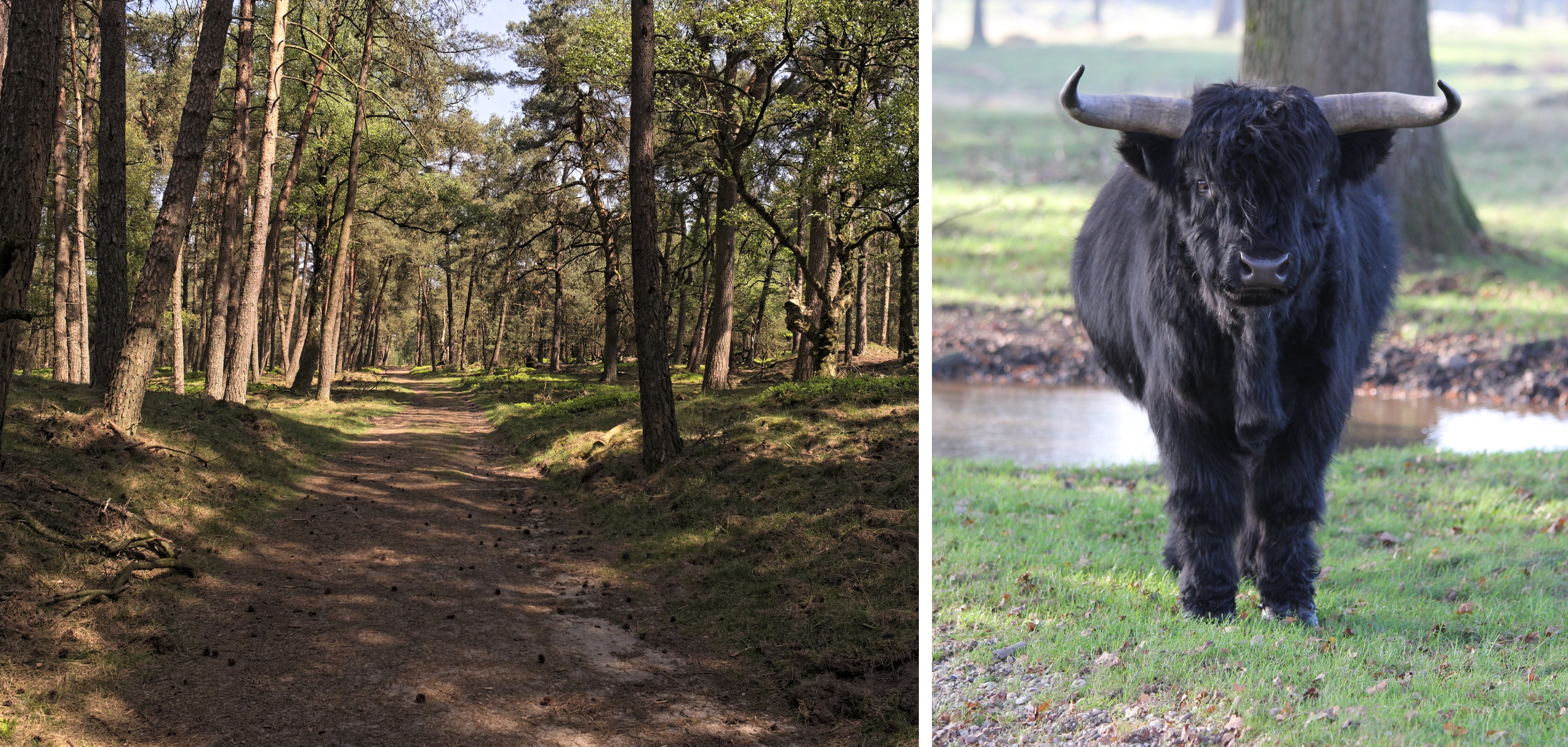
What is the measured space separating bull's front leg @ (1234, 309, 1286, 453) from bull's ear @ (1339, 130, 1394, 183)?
519mm

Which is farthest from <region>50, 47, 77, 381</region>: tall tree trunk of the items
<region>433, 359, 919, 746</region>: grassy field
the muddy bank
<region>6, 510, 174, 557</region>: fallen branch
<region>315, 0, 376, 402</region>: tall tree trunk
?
the muddy bank

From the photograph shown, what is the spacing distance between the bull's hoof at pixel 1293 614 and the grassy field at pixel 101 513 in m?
4.60

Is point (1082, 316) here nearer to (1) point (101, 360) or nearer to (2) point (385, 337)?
(1) point (101, 360)

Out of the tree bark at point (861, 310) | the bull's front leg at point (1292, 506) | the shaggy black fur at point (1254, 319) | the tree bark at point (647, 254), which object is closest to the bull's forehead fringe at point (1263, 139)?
the shaggy black fur at point (1254, 319)

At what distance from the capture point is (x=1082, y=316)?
4.30 metres

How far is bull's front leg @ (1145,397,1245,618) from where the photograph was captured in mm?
3100

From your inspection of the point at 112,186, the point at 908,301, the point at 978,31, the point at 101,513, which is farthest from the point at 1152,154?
the point at 112,186

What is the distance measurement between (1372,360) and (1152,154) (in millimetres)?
1419

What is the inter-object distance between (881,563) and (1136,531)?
285 centimetres

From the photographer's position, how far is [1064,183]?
4883 mm

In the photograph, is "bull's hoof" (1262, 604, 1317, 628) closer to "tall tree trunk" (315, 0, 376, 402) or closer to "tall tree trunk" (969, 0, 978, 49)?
"tall tree trunk" (969, 0, 978, 49)

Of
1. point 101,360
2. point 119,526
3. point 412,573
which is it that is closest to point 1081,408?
point 412,573

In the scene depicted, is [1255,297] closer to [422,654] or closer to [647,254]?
[422,654]

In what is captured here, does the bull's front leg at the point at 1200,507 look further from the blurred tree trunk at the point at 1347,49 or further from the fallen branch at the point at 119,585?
the fallen branch at the point at 119,585
